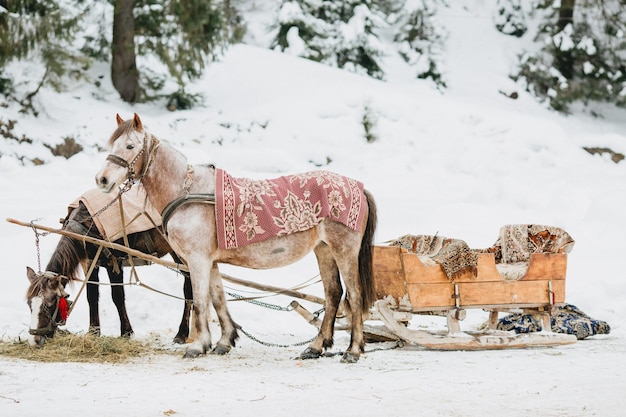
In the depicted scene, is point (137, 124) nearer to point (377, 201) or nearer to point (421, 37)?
point (377, 201)

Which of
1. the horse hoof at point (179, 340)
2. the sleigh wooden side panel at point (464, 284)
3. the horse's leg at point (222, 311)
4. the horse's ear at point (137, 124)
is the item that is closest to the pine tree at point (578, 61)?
the sleigh wooden side panel at point (464, 284)

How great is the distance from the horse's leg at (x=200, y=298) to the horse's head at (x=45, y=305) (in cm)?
116

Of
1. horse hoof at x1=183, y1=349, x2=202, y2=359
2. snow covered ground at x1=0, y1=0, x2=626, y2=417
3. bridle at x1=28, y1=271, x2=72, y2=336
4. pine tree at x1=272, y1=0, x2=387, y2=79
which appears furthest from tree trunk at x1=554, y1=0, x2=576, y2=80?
bridle at x1=28, y1=271, x2=72, y2=336

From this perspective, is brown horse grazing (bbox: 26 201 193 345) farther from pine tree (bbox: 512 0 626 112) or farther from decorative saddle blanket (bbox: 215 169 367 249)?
pine tree (bbox: 512 0 626 112)

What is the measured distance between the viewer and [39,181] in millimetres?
12492

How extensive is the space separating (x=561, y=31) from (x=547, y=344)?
18002 mm

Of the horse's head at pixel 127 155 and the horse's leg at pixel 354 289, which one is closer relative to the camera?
the horse's head at pixel 127 155

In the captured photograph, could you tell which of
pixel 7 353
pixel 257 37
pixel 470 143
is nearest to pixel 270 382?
pixel 7 353

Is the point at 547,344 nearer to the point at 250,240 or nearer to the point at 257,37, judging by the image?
the point at 250,240

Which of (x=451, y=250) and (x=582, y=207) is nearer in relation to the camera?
(x=451, y=250)

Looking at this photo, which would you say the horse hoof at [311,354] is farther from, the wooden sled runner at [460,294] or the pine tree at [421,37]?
the pine tree at [421,37]

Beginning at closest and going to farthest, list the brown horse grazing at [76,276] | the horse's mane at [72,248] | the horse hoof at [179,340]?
the brown horse grazing at [76,276]
the horse's mane at [72,248]
the horse hoof at [179,340]

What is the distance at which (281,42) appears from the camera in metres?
21.6

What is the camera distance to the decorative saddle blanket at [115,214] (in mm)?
7070
